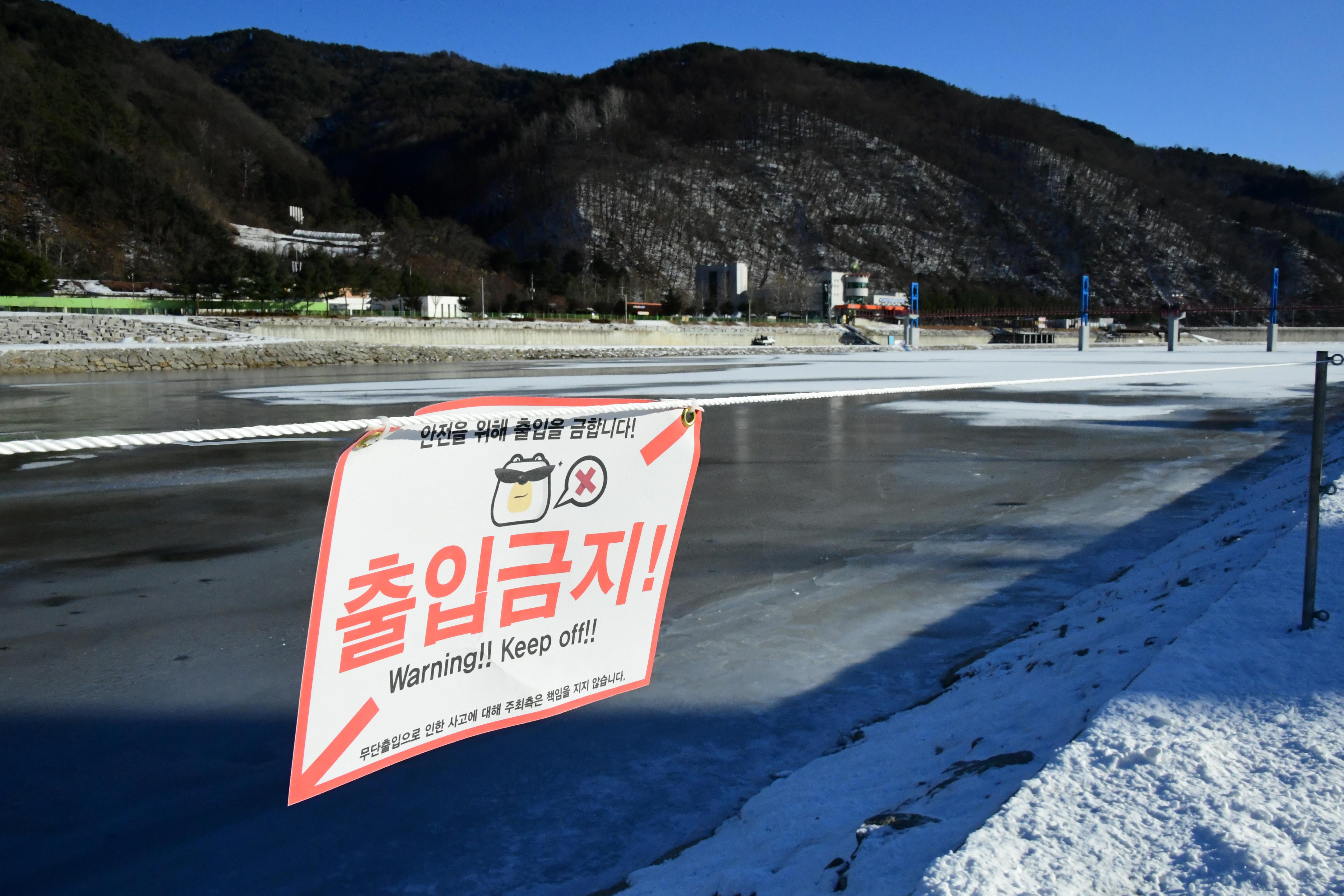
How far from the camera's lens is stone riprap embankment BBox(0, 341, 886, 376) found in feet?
118

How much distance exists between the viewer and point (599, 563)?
2711mm

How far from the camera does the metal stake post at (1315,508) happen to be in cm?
357

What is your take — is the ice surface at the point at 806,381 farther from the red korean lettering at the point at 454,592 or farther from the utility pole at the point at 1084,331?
the utility pole at the point at 1084,331

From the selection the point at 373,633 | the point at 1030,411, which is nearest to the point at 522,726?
the point at 373,633

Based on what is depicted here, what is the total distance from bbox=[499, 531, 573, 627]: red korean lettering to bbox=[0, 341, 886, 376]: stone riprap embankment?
123ft

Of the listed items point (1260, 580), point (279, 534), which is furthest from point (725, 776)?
point (279, 534)

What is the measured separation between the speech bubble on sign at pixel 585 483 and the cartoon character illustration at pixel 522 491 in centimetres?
6

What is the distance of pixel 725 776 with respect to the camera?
3.63m

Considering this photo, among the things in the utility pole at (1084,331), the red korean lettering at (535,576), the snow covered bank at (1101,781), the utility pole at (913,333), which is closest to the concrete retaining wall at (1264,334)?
the utility pole at (1084,331)

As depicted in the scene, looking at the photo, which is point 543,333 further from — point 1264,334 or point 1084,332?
point 1264,334

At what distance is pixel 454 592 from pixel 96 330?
167 feet

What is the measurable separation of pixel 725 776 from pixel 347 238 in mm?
133849

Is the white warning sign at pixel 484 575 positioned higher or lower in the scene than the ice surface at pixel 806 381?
higher

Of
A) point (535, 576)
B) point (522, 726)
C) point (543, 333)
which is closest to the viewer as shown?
point (535, 576)
